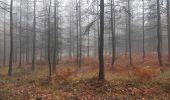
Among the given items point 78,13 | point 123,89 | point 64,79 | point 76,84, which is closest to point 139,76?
point 123,89

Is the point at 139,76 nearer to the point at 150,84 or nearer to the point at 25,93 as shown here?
the point at 150,84

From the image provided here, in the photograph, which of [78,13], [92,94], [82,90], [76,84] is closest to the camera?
[92,94]

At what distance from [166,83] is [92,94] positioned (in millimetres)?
4496

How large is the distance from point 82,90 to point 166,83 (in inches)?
194

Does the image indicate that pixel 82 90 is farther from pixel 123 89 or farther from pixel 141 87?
pixel 141 87

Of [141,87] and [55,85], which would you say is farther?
[55,85]

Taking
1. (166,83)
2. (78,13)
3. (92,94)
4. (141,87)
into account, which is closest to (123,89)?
(141,87)

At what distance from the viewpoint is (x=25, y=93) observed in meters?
12.2

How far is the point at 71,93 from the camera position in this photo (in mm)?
11898

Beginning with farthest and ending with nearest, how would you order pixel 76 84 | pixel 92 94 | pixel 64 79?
pixel 64 79, pixel 76 84, pixel 92 94

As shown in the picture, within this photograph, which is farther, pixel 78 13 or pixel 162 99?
pixel 78 13

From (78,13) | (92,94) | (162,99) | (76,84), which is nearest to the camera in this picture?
(162,99)

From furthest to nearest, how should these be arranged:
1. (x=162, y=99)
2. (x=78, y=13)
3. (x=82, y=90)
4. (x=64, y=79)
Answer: (x=78, y=13)
(x=64, y=79)
(x=82, y=90)
(x=162, y=99)

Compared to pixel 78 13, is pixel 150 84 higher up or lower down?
lower down
